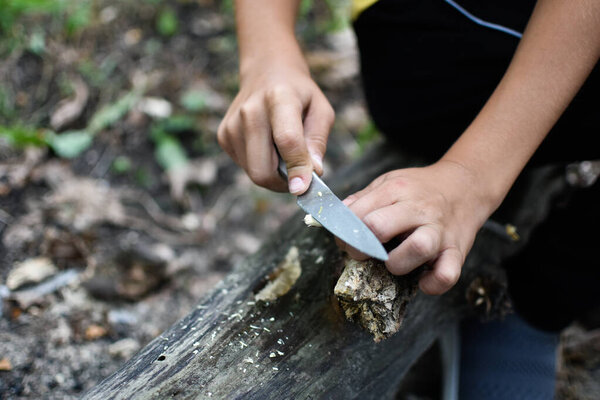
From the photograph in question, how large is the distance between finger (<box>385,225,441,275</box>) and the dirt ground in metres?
1.42

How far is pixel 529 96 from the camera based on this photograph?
1374mm

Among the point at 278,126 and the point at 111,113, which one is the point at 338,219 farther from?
the point at 111,113

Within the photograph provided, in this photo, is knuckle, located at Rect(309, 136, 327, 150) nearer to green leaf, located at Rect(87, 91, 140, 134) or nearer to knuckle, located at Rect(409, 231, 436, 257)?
knuckle, located at Rect(409, 231, 436, 257)

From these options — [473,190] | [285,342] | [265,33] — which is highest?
[265,33]

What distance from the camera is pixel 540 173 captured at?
217cm

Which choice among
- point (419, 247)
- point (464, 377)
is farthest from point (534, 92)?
point (464, 377)

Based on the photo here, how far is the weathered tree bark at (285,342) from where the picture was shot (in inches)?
49.0

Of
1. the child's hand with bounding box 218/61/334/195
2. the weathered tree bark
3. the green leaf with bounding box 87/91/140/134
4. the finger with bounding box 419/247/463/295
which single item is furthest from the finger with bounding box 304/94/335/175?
the green leaf with bounding box 87/91/140/134

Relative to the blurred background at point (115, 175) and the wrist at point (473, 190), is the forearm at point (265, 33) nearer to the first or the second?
the wrist at point (473, 190)

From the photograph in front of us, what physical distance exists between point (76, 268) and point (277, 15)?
5.16 feet

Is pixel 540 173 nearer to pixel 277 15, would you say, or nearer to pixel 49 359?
pixel 277 15

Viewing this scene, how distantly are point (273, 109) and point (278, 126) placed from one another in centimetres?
8

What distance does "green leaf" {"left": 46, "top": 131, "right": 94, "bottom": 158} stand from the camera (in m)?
2.75

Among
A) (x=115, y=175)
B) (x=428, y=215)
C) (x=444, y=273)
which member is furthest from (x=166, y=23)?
(x=444, y=273)
